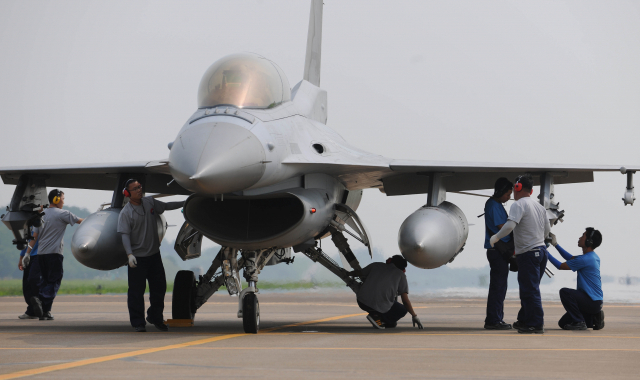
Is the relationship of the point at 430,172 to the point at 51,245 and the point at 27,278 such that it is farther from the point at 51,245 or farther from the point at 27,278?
the point at 27,278

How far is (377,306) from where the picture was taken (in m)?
10.4

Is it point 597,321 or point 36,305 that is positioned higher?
point 597,321

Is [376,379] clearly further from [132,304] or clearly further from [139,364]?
[132,304]

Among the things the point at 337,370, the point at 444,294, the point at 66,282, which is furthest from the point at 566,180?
the point at 66,282

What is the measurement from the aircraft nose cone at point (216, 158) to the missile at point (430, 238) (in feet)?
7.26

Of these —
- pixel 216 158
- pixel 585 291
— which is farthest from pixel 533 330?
pixel 216 158

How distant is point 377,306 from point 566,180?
3.75m

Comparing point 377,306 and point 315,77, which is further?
point 315,77

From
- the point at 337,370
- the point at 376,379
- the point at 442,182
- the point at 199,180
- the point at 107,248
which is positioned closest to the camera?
the point at 376,379

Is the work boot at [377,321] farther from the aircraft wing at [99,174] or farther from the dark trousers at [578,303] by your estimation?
the aircraft wing at [99,174]

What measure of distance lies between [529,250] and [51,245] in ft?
24.1

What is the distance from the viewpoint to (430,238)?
31.0 ft

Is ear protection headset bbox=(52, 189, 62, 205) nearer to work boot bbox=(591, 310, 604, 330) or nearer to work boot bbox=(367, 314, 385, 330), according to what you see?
work boot bbox=(367, 314, 385, 330)

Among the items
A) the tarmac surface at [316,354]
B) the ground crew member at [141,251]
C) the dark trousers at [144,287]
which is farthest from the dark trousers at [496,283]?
the dark trousers at [144,287]
